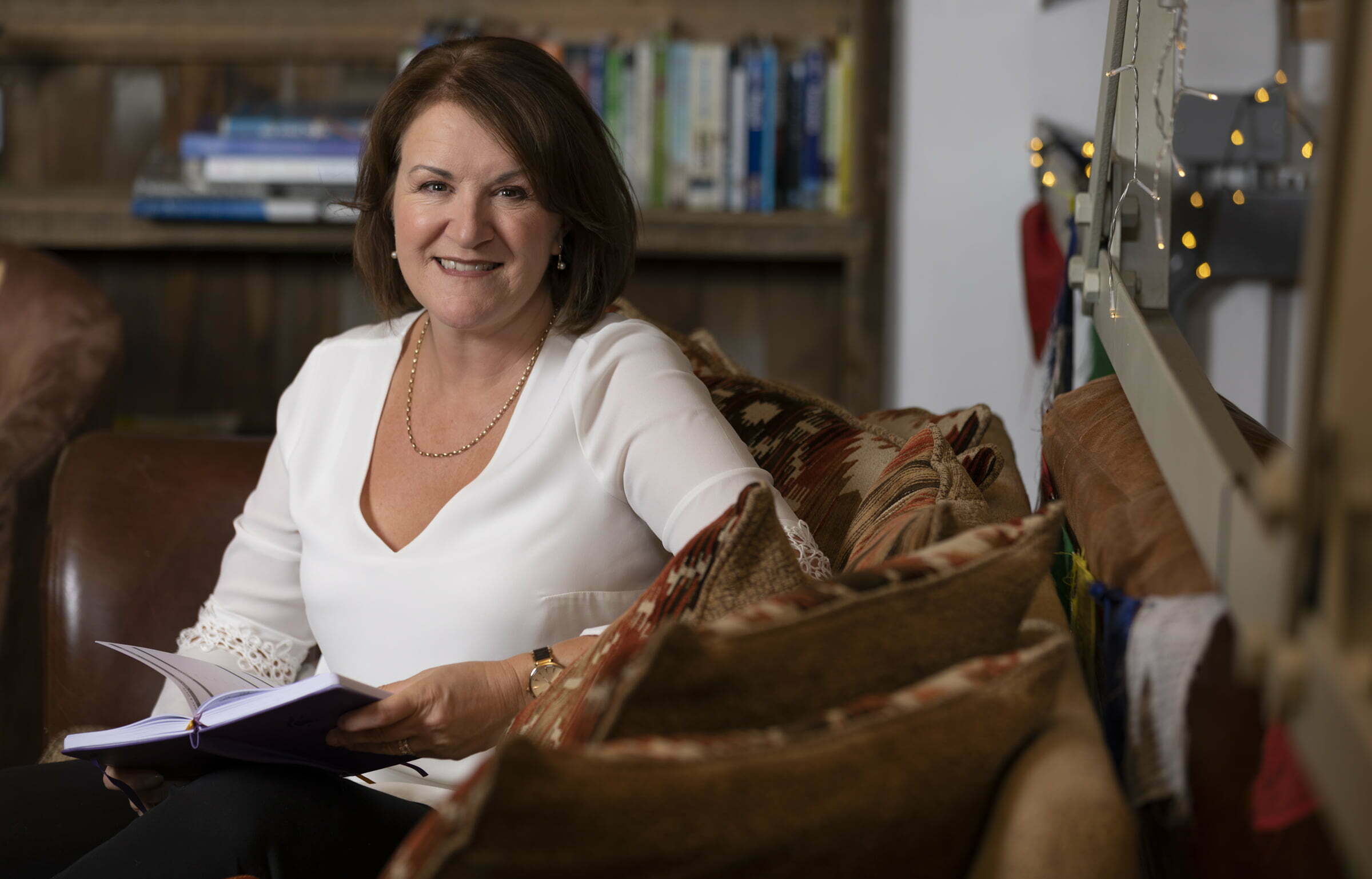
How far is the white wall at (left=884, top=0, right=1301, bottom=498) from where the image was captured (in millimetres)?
2164

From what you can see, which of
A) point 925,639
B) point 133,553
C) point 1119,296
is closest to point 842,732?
point 925,639

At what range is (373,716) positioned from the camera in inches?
37.4

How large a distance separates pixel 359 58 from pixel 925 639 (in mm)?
2136

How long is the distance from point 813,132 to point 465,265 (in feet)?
3.80

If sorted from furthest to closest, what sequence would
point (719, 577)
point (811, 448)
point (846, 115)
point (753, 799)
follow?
point (846, 115)
point (811, 448)
point (719, 577)
point (753, 799)

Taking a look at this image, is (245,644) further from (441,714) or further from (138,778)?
(441,714)

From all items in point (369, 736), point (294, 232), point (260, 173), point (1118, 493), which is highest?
point (260, 173)

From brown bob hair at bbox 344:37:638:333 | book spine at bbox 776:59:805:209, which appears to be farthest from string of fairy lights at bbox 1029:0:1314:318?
book spine at bbox 776:59:805:209

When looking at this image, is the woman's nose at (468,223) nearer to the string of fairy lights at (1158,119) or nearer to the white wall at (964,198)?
the string of fairy lights at (1158,119)

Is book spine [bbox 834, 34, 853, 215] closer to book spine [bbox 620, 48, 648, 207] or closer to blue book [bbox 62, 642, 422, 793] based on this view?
book spine [bbox 620, 48, 648, 207]

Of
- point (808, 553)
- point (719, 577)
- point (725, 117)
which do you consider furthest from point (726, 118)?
point (719, 577)

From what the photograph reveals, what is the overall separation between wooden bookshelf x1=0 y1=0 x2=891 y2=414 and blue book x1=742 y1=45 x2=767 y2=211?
78 millimetres

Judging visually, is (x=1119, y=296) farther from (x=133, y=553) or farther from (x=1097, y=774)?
(x=133, y=553)

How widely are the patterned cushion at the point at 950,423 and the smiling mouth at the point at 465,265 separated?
1.47ft
